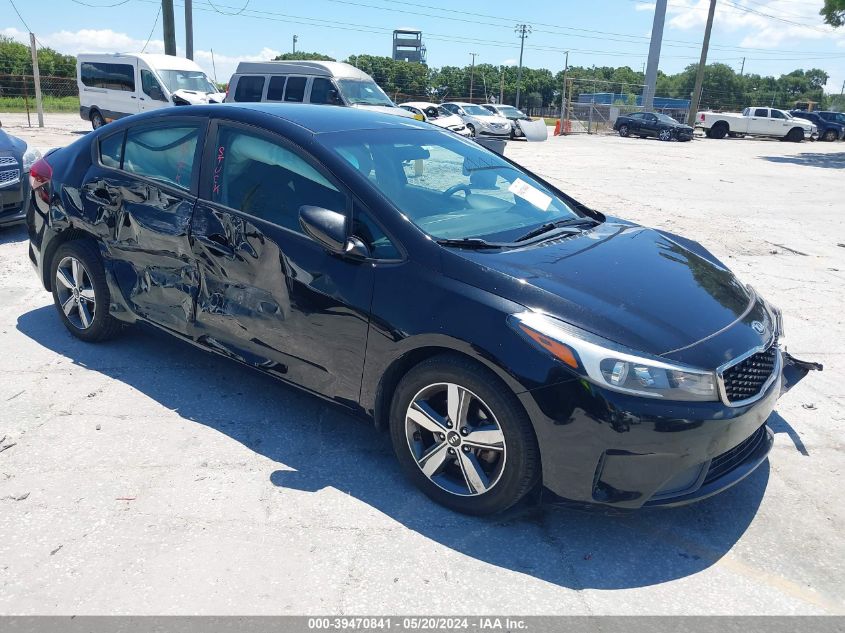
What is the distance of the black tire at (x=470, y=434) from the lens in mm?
2750

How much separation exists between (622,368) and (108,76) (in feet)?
75.7

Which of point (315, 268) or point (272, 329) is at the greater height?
point (315, 268)

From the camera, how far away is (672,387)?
8.58 ft

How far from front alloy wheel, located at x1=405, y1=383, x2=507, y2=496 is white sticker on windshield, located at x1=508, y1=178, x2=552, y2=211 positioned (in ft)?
4.87

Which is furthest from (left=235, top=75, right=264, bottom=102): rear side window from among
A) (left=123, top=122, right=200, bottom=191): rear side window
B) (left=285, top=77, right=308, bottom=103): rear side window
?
(left=123, top=122, right=200, bottom=191): rear side window

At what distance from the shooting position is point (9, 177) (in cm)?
755

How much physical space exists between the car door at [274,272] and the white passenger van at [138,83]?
1794 centimetres

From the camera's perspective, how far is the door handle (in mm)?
3643

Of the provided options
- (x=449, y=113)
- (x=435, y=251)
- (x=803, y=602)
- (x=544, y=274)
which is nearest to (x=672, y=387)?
(x=544, y=274)

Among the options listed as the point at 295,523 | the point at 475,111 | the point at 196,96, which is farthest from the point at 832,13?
the point at 295,523

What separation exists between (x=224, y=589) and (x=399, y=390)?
106cm

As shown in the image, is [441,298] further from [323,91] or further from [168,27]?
[168,27]

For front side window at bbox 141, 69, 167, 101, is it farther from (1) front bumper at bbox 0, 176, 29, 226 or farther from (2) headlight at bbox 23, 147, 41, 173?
(1) front bumper at bbox 0, 176, 29, 226
